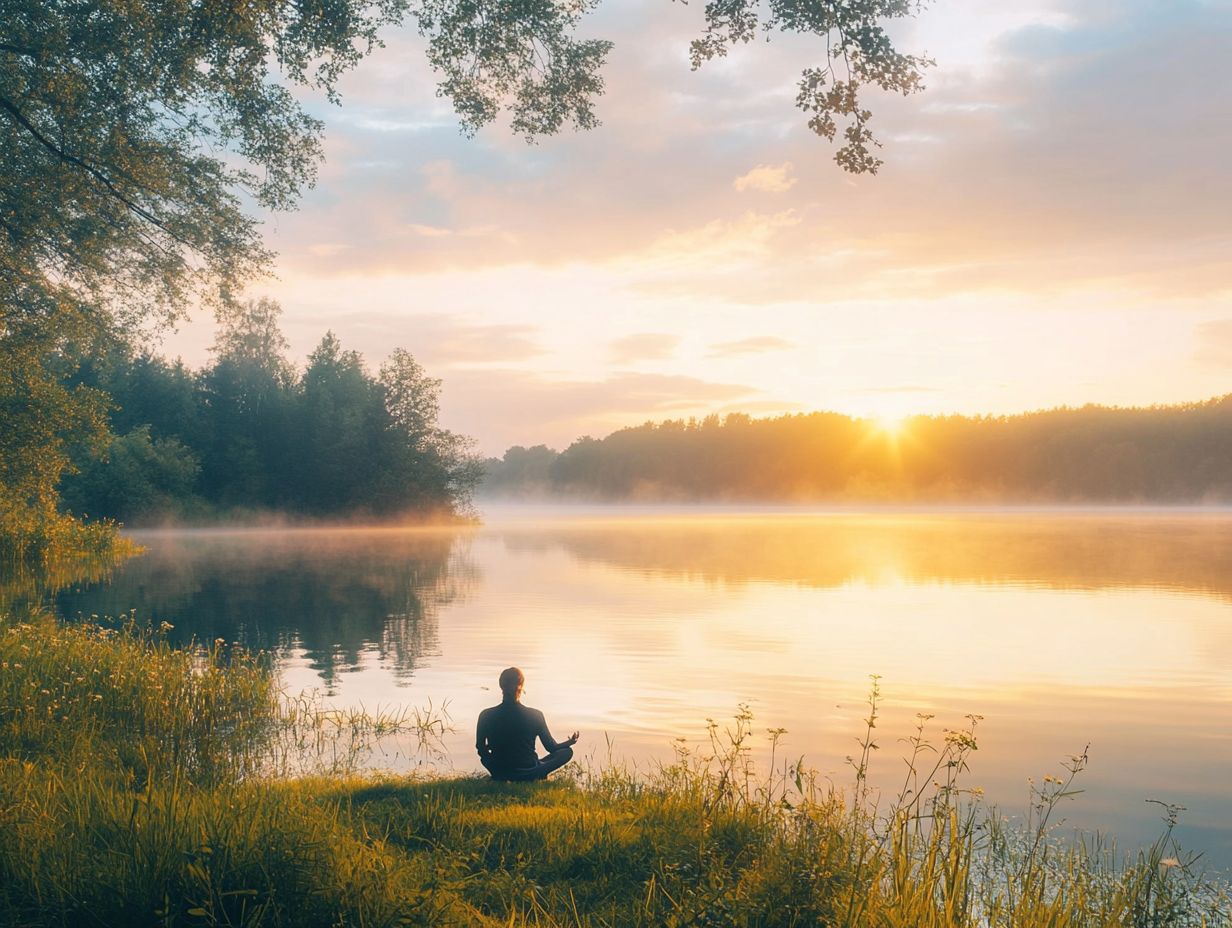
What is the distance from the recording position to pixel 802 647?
23453mm

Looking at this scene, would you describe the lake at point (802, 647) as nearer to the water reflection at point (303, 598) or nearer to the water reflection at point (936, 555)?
the water reflection at point (303, 598)

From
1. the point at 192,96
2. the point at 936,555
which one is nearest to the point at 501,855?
the point at 192,96

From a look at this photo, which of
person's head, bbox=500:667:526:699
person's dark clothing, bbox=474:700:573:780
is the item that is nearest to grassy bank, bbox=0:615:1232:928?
person's dark clothing, bbox=474:700:573:780

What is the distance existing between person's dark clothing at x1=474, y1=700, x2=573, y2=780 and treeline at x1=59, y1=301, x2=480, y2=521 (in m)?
79.0

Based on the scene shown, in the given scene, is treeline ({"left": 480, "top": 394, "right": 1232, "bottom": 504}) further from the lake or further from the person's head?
the person's head

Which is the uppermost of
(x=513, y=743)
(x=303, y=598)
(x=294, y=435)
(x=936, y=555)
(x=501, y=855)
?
(x=294, y=435)

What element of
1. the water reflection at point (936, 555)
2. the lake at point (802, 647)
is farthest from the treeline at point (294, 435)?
the lake at point (802, 647)

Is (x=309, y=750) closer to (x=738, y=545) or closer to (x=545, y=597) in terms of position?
(x=545, y=597)

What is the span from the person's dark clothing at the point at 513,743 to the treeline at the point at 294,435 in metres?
79.0

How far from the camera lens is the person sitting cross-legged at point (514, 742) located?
10.3 meters

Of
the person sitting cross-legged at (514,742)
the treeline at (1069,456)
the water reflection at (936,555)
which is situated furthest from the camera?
the treeline at (1069,456)

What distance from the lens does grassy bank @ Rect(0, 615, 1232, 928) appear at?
5867mm

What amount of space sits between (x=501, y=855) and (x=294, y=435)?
8743 centimetres

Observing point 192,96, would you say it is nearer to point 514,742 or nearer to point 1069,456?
point 514,742
